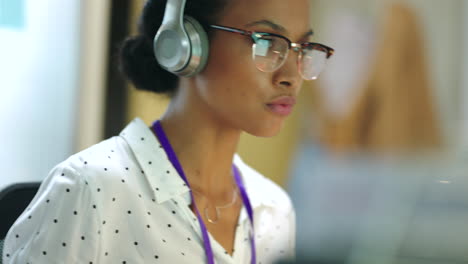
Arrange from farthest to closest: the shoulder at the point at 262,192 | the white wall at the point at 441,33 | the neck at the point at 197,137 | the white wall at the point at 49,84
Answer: the white wall at the point at 441,33, the white wall at the point at 49,84, the shoulder at the point at 262,192, the neck at the point at 197,137

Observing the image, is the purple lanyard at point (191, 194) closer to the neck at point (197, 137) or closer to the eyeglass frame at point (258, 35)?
the neck at point (197, 137)

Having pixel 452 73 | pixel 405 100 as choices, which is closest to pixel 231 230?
Answer: pixel 405 100

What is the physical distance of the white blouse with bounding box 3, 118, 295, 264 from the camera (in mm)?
1023

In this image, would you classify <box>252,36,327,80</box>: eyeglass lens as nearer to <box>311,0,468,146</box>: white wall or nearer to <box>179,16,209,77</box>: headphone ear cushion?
<box>179,16,209,77</box>: headphone ear cushion

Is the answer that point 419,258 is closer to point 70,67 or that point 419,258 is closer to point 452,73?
point 70,67

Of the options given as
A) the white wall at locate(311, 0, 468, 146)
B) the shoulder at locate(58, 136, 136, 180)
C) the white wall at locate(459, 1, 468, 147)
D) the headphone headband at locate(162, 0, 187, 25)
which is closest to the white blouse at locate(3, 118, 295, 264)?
the shoulder at locate(58, 136, 136, 180)

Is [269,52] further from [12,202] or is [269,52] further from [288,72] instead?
[12,202]

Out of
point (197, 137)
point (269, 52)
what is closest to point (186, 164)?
point (197, 137)

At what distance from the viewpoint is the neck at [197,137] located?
1.25 m

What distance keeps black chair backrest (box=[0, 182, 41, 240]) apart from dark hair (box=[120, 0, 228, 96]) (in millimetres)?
336

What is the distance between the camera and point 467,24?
2.81 m

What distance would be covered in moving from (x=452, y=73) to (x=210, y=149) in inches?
74.0

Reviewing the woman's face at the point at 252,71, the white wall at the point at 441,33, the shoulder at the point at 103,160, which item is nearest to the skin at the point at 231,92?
the woman's face at the point at 252,71

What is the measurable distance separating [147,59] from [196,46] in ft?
0.75
